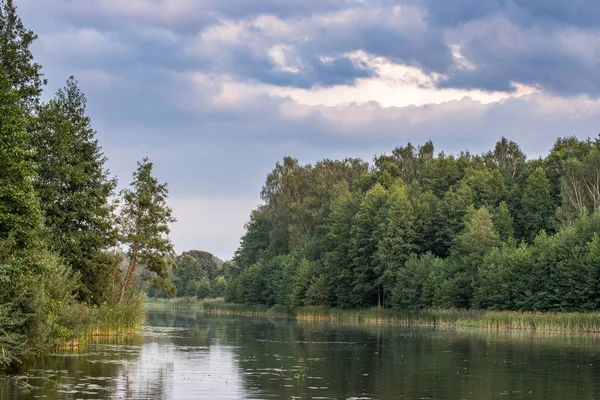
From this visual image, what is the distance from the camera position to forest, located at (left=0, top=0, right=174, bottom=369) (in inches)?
1330

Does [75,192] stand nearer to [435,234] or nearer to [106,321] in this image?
[106,321]

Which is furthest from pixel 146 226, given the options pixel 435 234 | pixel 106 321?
pixel 435 234

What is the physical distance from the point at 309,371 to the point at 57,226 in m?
23.1

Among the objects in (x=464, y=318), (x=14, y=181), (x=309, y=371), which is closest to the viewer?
→ (x=14, y=181)

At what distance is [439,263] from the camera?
113 metres

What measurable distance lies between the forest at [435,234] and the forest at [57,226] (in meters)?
41.9

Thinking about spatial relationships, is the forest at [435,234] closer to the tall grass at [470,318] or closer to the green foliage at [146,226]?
the tall grass at [470,318]

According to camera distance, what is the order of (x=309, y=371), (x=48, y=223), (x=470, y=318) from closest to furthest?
(x=309, y=371), (x=48, y=223), (x=470, y=318)

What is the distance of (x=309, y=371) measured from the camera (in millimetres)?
39562

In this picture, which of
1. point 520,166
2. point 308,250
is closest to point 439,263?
point 308,250

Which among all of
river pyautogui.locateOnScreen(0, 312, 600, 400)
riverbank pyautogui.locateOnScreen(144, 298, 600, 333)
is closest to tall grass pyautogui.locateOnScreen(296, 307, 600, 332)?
riverbank pyautogui.locateOnScreen(144, 298, 600, 333)

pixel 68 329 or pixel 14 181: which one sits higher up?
pixel 14 181

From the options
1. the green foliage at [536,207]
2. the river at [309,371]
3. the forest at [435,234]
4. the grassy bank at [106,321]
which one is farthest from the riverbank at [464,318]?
the grassy bank at [106,321]

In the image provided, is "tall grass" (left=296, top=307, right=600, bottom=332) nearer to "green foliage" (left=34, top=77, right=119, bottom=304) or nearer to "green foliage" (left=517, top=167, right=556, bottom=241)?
"green foliage" (left=517, top=167, right=556, bottom=241)
